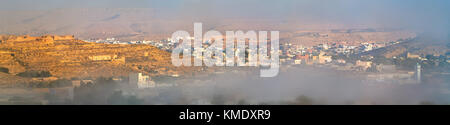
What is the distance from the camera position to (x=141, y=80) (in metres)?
15.8

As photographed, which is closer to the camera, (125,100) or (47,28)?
(125,100)

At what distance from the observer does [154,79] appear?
52.5 feet

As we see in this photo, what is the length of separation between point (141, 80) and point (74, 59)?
3.23m

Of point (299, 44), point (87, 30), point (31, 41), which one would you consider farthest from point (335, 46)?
point (31, 41)

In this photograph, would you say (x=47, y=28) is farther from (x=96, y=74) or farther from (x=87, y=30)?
(x=96, y=74)

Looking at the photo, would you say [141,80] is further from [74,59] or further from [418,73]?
[418,73]

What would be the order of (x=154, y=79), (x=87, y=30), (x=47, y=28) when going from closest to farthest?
1. (x=154, y=79)
2. (x=47, y=28)
3. (x=87, y=30)

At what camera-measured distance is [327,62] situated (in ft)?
70.8

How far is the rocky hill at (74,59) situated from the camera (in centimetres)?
1658

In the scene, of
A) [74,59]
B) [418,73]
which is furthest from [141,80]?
[418,73]

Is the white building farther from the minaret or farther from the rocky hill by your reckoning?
the minaret
